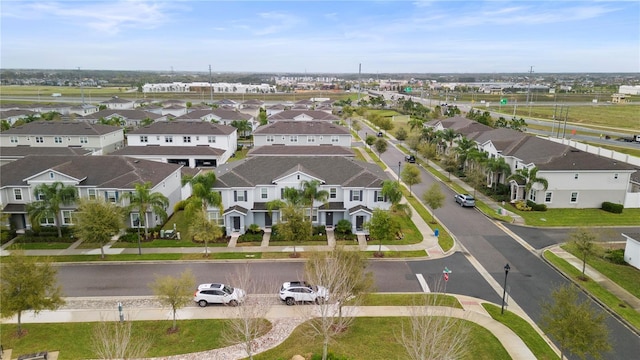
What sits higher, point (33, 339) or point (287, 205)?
point (287, 205)

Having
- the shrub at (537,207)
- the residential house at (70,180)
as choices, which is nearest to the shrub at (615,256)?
the shrub at (537,207)

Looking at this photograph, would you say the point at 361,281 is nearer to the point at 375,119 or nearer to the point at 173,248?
→ the point at 173,248

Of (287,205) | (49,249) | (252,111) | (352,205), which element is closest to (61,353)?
(49,249)

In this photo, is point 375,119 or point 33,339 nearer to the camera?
point 33,339

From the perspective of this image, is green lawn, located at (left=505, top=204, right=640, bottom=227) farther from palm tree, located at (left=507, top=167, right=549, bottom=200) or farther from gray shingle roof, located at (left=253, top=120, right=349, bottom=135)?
gray shingle roof, located at (left=253, top=120, right=349, bottom=135)

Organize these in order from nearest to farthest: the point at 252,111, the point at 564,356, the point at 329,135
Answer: the point at 564,356, the point at 329,135, the point at 252,111

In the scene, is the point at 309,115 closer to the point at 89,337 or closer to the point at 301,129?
the point at 301,129

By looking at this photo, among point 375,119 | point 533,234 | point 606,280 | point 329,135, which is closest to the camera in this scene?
point 606,280
